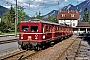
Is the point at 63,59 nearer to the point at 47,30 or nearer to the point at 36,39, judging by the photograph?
the point at 36,39

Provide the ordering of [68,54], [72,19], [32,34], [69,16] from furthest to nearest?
[69,16] < [72,19] < [32,34] < [68,54]

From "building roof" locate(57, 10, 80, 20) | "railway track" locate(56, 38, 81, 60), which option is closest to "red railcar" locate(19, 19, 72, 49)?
"railway track" locate(56, 38, 81, 60)

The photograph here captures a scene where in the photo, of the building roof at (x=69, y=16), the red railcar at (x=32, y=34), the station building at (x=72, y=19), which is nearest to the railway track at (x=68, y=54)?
the red railcar at (x=32, y=34)

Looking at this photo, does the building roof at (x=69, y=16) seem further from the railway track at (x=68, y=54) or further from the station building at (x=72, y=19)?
the railway track at (x=68, y=54)

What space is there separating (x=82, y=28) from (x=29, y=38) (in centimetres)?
7907

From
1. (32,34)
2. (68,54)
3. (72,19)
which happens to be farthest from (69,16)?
(68,54)

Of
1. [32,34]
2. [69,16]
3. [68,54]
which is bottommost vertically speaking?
[68,54]

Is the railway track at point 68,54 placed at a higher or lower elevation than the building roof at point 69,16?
lower

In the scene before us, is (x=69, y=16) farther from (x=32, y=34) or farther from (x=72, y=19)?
(x=32, y=34)

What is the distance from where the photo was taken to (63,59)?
15.5 metres

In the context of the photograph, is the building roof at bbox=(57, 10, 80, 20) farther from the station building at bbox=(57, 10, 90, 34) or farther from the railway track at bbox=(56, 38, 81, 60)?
the railway track at bbox=(56, 38, 81, 60)

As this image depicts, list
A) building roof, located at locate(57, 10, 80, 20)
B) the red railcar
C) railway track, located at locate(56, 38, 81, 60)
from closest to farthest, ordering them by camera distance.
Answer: railway track, located at locate(56, 38, 81, 60)
the red railcar
building roof, located at locate(57, 10, 80, 20)

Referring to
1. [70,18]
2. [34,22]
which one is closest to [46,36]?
[34,22]

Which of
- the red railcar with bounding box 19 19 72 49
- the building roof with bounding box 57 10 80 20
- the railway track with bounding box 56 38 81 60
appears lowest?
the railway track with bounding box 56 38 81 60
